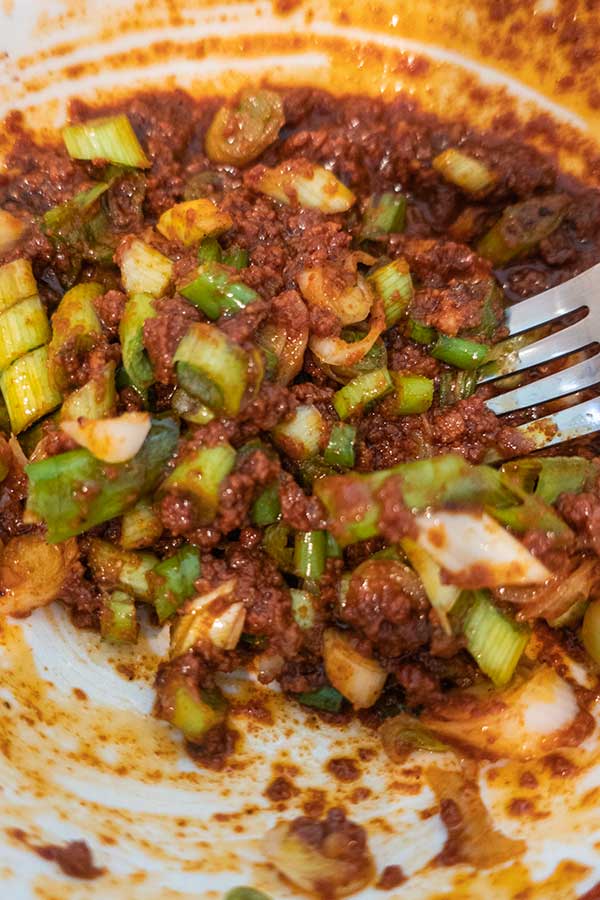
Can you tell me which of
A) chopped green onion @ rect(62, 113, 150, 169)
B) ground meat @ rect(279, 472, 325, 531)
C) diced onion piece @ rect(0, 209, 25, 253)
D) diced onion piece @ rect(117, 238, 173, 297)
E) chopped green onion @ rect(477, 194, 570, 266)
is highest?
chopped green onion @ rect(62, 113, 150, 169)

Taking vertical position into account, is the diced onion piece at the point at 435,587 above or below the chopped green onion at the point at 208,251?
below

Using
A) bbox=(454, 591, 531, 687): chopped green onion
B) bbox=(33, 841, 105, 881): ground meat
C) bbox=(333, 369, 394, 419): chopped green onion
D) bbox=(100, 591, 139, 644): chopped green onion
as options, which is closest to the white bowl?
bbox=(33, 841, 105, 881): ground meat

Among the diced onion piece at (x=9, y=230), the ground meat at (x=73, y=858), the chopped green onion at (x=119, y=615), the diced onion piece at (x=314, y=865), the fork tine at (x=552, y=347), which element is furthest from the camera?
the diced onion piece at (x=9, y=230)

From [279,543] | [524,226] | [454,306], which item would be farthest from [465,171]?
[279,543]

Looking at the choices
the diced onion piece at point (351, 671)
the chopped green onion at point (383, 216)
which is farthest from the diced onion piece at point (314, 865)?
the chopped green onion at point (383, 216)

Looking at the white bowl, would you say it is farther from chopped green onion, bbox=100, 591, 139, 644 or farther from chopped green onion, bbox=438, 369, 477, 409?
chopped green onion, bbox=438, 369, 477, 409

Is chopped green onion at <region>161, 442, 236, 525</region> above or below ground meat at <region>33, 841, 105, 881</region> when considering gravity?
above

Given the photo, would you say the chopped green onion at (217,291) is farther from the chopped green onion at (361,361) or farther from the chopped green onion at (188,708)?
the chopped green onion at (188,708)
